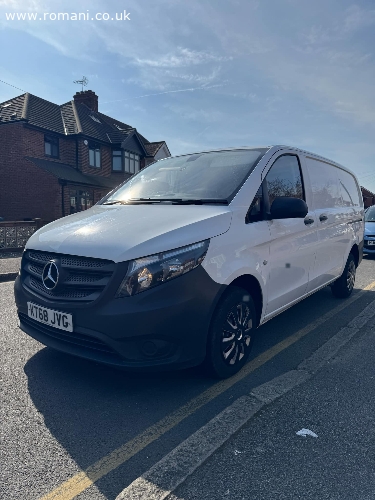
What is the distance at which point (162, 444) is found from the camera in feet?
7.86

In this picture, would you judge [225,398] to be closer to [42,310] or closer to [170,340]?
[170,340]

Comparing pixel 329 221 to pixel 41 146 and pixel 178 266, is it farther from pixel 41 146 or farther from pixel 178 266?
pixel 41 146

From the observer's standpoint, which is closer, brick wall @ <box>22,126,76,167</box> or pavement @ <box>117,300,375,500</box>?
pavement @ <box>117,300,375,500</box>

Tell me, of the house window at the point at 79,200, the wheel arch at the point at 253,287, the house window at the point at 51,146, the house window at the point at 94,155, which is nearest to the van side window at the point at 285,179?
the wheel arch at the point at 253,287

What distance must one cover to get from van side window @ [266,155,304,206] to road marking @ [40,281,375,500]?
5.04 feet

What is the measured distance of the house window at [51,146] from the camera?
80.7 feet

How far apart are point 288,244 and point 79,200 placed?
2319cm

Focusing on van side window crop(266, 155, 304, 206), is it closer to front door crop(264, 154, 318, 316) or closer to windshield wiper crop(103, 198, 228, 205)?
front door crop(264, 154, 318, 316)

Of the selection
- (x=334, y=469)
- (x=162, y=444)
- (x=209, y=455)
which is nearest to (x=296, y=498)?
(x=334, y=469)

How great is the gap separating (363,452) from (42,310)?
237 cm

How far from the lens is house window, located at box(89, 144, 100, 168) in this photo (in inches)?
1080

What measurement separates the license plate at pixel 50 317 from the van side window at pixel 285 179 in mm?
2075

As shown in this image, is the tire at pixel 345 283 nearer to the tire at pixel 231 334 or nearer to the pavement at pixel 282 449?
the pavement at pixel 282 449

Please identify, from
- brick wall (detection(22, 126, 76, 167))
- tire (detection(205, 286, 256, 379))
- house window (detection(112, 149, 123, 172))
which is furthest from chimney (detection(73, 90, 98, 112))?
tire (detection(205, 286, 256, 379))
